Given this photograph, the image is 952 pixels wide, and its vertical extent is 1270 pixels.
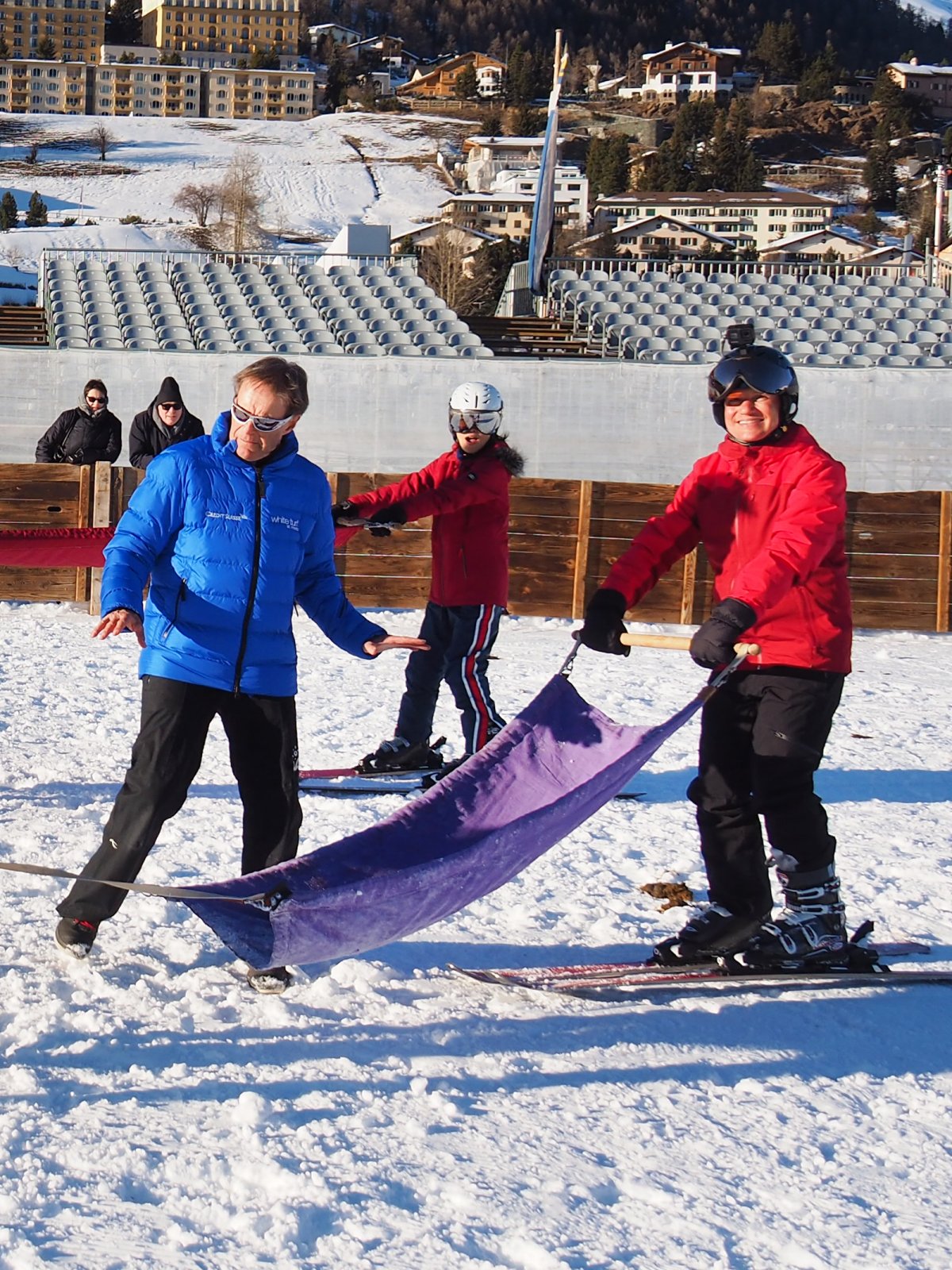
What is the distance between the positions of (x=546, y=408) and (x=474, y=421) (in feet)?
39.7

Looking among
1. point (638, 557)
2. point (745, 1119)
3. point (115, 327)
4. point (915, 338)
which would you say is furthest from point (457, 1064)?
point (915, 338)

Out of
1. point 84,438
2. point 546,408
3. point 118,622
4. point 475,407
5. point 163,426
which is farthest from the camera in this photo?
point 546,408

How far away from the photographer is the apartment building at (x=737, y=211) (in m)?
110

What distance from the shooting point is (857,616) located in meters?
11.6

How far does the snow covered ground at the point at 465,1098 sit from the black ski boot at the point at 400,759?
1140 mm

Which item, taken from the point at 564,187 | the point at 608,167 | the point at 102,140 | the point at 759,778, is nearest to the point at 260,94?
the point at 102,140

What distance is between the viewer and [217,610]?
12.4 feet

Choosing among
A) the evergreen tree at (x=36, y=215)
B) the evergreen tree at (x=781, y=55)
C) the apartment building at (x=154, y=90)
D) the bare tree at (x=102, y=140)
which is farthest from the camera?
the evergreen tree at (x=781, y=55)

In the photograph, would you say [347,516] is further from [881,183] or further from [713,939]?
[881,183]

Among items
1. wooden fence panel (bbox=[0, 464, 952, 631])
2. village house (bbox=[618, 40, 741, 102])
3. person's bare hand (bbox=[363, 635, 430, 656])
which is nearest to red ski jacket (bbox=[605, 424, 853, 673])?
person's bare hand (bbox=[363, 635, 430, 656])

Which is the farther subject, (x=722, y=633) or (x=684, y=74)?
(x=684, y=74)

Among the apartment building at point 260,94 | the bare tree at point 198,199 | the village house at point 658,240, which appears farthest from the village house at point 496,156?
the apartment building at point 260,94

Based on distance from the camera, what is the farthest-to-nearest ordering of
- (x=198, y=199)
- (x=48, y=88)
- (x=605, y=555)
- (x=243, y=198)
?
Result: 1. (x=48, y=88)
2. (x=198, y=199)
3. (x=243, y=198)
4. (x=605, y=555)

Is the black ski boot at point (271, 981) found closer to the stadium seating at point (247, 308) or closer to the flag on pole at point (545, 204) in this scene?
the stadium seating at point (247, 308)
